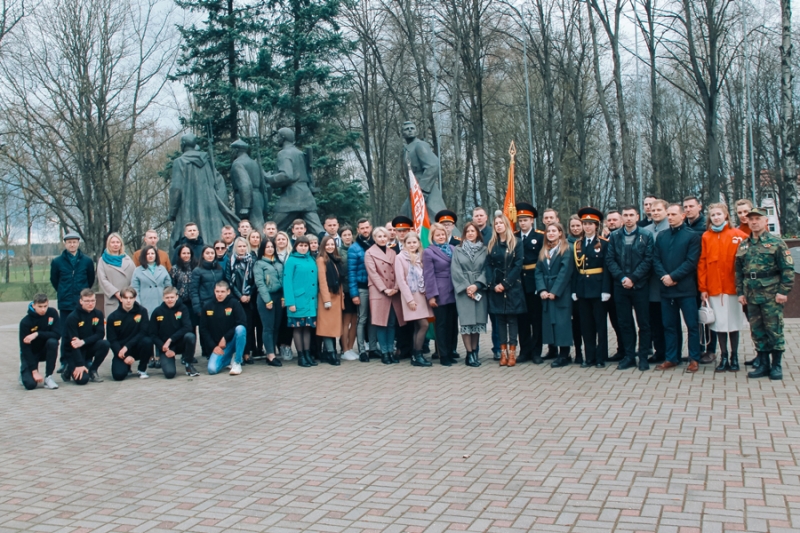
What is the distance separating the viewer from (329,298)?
10.2 metres

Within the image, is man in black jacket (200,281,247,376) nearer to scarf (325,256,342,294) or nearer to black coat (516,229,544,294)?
scarf (325,256,342,294)

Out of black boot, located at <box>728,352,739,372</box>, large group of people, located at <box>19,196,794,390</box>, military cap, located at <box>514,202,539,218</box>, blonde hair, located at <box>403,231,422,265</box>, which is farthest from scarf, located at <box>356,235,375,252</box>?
black boot, located at <box>728,352,739,372</box>

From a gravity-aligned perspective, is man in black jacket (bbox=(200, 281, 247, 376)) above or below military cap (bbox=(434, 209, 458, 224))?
below

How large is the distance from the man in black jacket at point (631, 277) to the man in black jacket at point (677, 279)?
0.52 ft

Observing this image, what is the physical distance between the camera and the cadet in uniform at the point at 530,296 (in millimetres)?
9859

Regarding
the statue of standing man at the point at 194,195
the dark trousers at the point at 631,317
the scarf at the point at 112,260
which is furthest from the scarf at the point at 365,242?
the statue of standing man at the point at 194,195

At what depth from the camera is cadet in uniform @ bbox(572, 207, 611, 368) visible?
9320mm

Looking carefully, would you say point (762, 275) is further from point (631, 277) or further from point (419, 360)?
point (419, 360)

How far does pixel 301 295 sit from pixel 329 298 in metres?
0.36

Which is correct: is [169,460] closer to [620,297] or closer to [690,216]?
[620,297]

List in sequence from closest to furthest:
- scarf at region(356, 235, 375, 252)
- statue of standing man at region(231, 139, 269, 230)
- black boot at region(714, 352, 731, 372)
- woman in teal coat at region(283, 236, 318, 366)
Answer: black boot at region(714, 352, 731, 372)
woman in teal coat at region(283, 236, 318, 366)
scarf at region(356, 235, 375, 252)
statue of standing man at region(231, 139, 269, 230)

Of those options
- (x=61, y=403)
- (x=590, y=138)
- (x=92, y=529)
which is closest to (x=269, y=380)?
(x=61, y=403)

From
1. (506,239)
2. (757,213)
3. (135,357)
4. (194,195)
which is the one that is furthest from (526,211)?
(194,195)

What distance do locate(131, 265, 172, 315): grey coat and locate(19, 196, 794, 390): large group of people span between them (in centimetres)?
2
